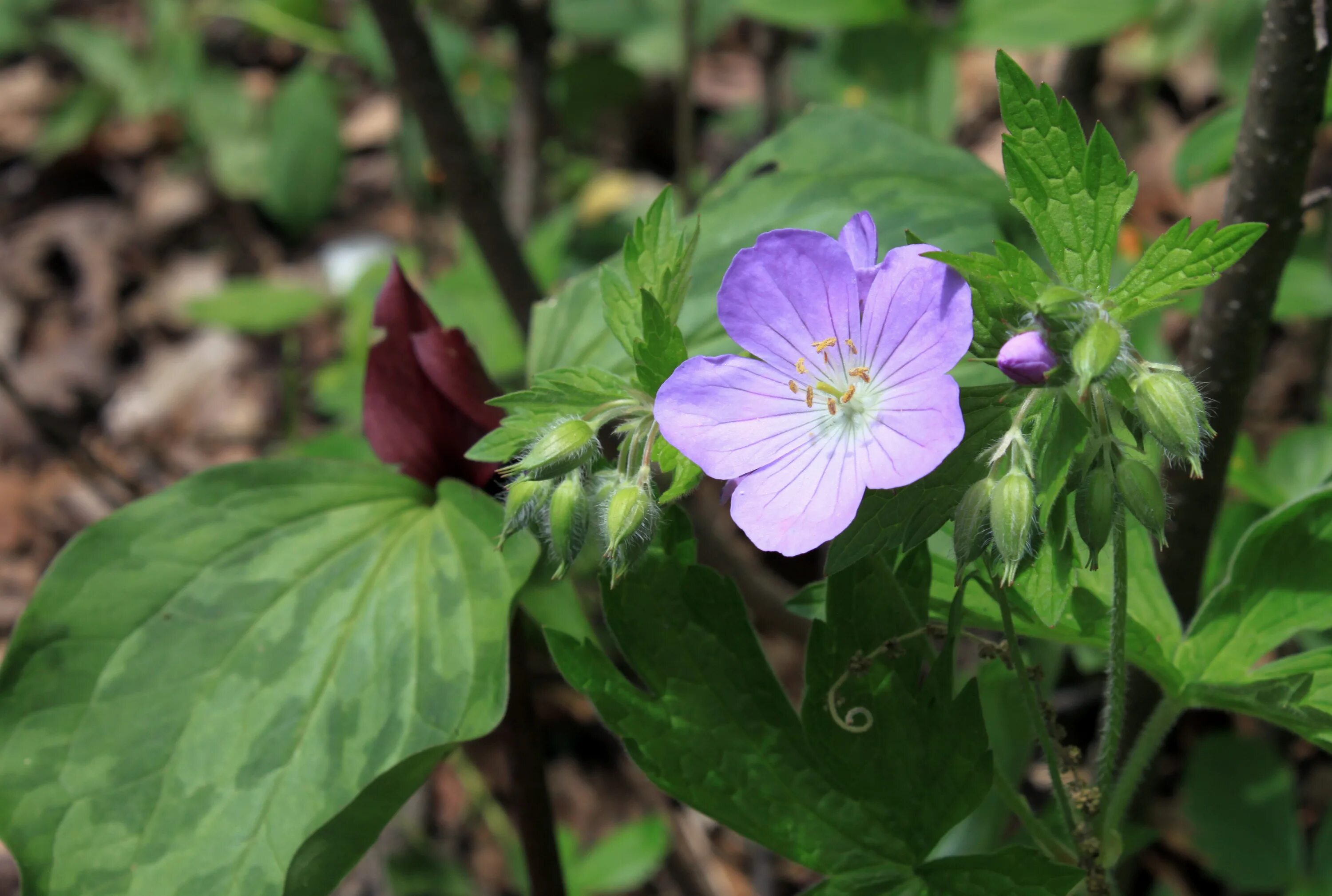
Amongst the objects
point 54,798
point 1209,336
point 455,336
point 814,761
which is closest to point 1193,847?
point 1209,336

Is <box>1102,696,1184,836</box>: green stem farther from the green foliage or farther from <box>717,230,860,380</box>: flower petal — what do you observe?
the green foliage

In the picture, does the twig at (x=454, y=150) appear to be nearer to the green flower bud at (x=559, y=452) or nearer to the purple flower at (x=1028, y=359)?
the green flower bud at (x=559, y=452)

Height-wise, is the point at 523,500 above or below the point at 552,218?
above

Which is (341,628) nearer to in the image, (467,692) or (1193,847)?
(467,692)

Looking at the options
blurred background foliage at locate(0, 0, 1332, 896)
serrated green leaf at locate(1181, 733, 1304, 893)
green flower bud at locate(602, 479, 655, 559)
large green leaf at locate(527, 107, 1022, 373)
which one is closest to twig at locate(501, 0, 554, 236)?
blurred background foliage at locate(0, 0, 1332, 896)

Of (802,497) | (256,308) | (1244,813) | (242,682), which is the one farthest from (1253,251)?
(256,308)

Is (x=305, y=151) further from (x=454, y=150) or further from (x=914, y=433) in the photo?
(x=914, y=433)
